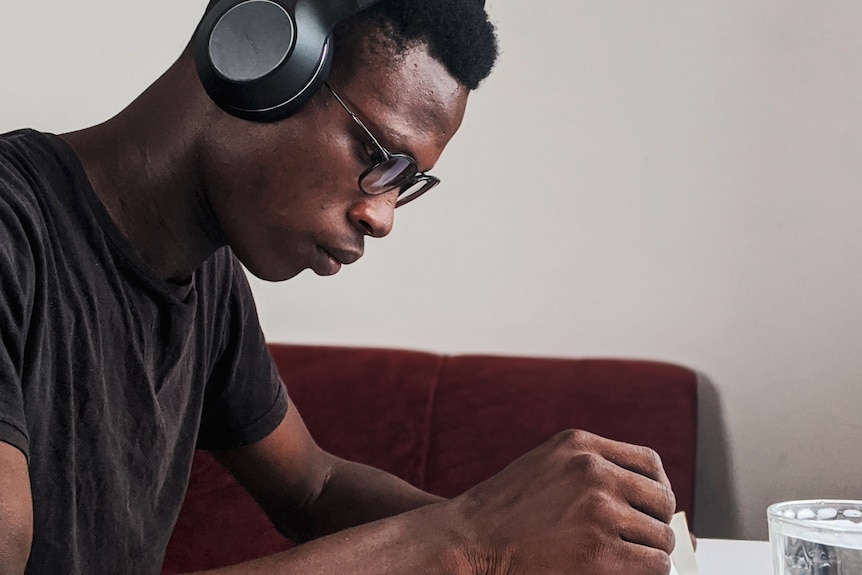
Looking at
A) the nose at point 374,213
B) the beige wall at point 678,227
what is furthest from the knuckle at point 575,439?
the beige wall at point 678,227

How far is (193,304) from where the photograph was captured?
970 mm

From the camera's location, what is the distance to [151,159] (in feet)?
2.91

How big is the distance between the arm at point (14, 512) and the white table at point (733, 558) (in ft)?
2.13

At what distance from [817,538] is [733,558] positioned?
1.02 ft

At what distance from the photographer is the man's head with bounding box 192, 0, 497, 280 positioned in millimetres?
839

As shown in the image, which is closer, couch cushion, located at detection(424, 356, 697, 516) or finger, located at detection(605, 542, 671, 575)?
finger, located at detection(605, 542, 671, 575)

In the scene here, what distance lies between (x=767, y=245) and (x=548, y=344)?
44 centimetres

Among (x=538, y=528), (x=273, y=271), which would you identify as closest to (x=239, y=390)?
(x=273, y=271)

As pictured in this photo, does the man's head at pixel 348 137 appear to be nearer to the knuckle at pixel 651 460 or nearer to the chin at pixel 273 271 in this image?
the chin at pixel 273 271

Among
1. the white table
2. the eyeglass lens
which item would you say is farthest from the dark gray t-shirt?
the white table

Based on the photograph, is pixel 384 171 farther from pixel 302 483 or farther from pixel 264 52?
pixel 302 483

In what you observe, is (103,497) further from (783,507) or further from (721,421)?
(721,421)

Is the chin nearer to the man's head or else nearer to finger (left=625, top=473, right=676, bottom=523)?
the man's head

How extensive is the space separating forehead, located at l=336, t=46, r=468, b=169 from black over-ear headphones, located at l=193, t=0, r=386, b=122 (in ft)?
0.16
